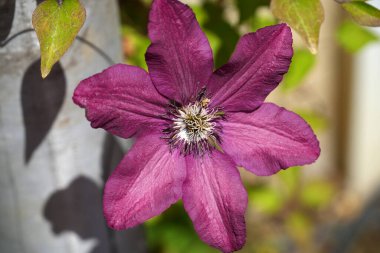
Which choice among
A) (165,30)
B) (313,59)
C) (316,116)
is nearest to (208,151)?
(165,30)

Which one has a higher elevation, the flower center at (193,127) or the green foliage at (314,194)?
the flower center at (193,127)

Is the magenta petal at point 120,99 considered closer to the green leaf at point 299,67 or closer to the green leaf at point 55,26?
the green leaf at point 55,26

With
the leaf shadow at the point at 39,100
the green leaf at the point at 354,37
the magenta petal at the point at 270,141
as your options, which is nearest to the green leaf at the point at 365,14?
the magenta petal at the point at 270,141

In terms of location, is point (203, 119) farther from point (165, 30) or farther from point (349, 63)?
point (349, 63)

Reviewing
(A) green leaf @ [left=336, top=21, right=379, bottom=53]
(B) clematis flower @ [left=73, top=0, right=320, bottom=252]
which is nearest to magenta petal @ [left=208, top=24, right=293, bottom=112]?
(B) clematis flower @ [left=73, top=0, right=320, bottom=252]

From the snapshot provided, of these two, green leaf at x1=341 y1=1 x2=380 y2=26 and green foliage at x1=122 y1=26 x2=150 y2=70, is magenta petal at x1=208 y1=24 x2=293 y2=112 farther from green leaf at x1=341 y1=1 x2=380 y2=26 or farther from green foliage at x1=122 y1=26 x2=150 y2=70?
green foliage at x1=122 y1=26 x2=150 y2=70

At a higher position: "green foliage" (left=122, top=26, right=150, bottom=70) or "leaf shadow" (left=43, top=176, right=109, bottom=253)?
"green foliage" (left=122, top=26, right=150, bottom=70)

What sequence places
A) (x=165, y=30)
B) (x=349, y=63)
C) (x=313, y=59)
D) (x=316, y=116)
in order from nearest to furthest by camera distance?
1. (x=165, y=30)
2. (x=313, y=59)
3. (x=316, y=116)
4. (x=349, y=63)
